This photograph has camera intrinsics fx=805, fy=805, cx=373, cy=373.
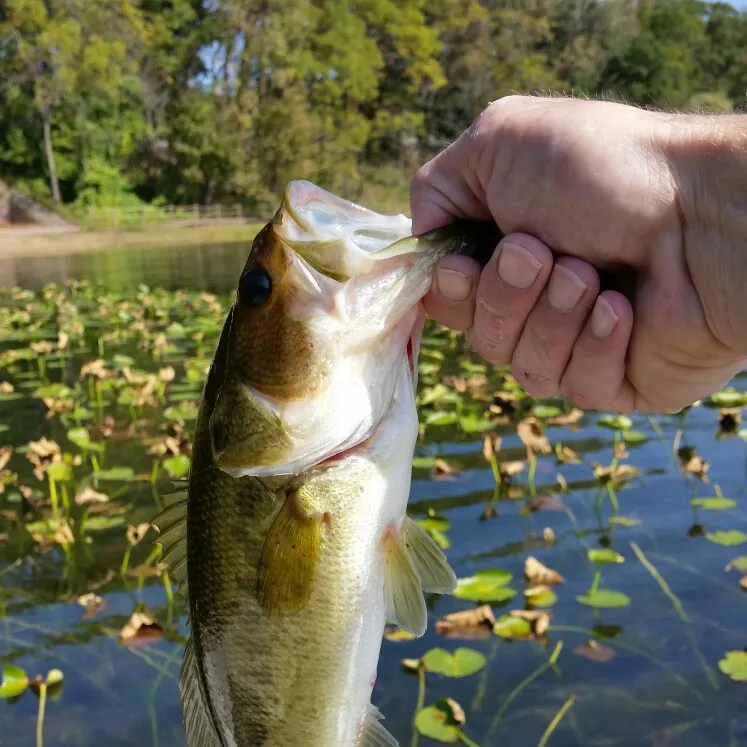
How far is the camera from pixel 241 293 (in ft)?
5.87

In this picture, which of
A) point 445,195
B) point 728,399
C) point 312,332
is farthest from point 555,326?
point 728,399

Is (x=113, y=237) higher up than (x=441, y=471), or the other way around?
(x=441, y=471)

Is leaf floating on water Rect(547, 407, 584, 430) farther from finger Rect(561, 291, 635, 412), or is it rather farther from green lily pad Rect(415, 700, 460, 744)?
finger Rect(561, 291, 635, 412)

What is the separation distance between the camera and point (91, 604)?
413cm

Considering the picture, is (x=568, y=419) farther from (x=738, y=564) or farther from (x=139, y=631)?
(x=139, y=631)

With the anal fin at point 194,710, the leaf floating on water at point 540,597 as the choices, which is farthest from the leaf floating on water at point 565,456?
the anal fin at point 194,710

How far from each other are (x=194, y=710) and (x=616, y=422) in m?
4.74

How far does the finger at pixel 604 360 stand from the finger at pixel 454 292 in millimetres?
293

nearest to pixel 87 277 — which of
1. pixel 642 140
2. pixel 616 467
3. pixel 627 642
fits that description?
pixel 616 467

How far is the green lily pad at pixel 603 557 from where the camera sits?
13.9 ft

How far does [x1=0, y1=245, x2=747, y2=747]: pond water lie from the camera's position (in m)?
3.38

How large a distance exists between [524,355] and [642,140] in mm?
624

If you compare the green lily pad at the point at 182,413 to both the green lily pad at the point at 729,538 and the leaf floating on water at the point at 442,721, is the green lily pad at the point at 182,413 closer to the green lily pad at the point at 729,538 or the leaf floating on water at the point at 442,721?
the leaf floating on water at the point at 442,721

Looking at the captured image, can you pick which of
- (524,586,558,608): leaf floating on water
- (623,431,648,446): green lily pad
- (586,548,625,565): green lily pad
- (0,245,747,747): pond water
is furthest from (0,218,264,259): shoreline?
(524,586,558,608): leaf floating on water
